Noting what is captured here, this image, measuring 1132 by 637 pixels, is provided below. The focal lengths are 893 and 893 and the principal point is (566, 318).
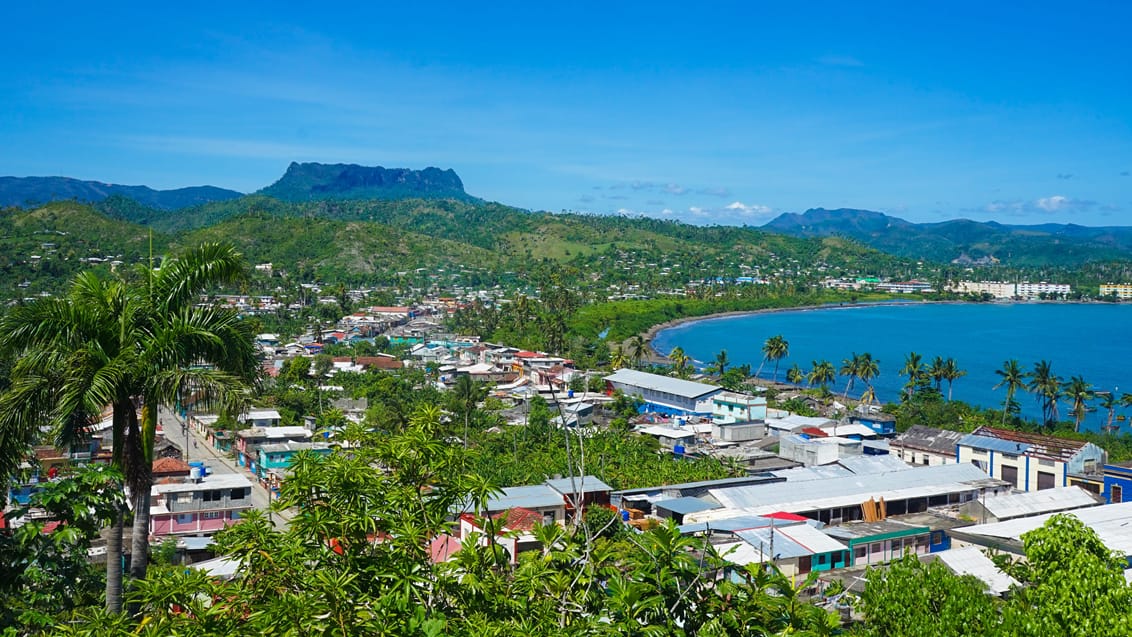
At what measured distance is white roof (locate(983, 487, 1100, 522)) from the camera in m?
19.3

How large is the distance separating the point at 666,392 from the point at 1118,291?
302ft

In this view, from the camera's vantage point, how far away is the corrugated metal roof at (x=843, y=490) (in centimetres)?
1852

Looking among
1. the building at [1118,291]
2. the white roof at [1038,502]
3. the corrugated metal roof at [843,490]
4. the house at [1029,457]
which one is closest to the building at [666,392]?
the house at [1029,457]

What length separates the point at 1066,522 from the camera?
5898 mm

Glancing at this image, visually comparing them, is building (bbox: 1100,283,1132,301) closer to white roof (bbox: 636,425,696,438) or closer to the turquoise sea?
the turquoise sea

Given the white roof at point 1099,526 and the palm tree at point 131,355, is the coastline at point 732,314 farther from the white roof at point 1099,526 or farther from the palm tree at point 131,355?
the palm tree at point 131,355

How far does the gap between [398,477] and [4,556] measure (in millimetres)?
1879

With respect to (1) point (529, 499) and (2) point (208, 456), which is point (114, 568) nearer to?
(1) point (529, 499)

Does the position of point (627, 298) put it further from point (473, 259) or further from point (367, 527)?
point (367, 527)

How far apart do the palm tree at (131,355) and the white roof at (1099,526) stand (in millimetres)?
14456

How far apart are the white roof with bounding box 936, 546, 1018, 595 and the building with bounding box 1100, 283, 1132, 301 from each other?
341ft

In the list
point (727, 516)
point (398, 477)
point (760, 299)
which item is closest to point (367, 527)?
point (398, 477)

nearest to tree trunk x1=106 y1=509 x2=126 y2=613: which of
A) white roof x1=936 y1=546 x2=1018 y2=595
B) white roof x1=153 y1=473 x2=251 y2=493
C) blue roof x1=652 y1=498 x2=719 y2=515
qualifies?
white roof x1=936 y1=546 x2=1018 y2=595

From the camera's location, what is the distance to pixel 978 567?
1413 centimetres
